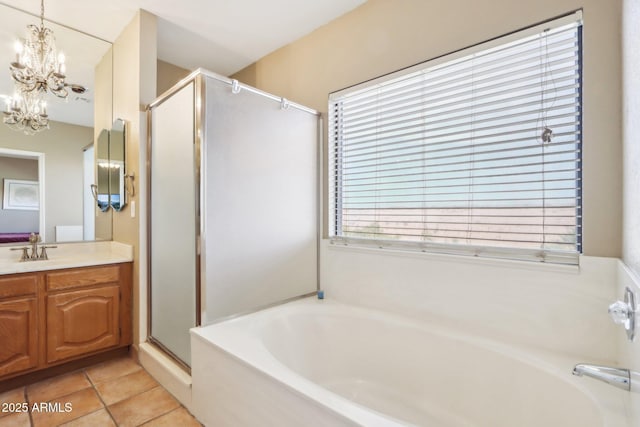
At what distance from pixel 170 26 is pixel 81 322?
7.34ft

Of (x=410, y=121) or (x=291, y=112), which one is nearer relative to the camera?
(x=410, y=121)

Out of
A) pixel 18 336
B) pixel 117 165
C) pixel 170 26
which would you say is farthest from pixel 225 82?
pixel 18 336

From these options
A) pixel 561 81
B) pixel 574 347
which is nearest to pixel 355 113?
pixel 561 81

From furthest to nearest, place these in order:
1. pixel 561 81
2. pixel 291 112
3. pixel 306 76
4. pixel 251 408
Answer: pixel 306 76
pixel 291 112
pixel 561 81
pixel 251 408

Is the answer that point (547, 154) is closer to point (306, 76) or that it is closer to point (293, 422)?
point (293, 422)

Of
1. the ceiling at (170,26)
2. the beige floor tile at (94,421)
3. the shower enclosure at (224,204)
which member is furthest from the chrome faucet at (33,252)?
the beige floor tile at (94,421)

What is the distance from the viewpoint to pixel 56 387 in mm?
1915

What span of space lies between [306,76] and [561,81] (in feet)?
5.50

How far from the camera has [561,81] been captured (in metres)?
1.41

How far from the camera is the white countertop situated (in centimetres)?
188

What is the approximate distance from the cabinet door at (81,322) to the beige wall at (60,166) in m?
0.60

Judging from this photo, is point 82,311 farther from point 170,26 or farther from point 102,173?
point 170,26

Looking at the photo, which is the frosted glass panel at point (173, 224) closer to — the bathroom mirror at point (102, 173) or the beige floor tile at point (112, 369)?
the beige floor tile at point (112, 369)

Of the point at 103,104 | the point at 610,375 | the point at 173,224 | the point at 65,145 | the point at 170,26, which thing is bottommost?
the point at 610,375
